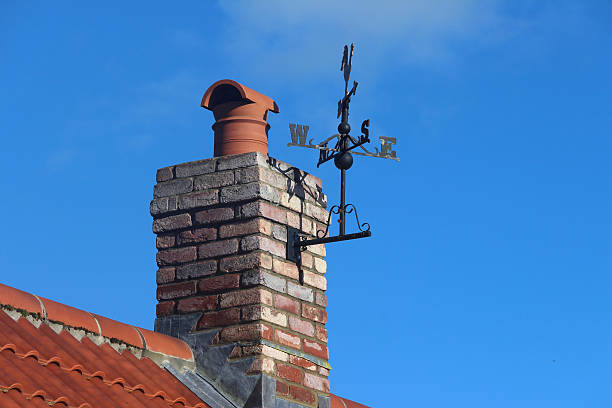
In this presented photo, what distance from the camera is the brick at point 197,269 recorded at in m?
6.84

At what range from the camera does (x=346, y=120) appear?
23.6ft

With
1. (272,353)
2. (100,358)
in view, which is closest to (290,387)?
(272,353)

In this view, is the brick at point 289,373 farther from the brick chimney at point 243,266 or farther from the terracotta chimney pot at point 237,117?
the terracotta chimney pot at point 237,117

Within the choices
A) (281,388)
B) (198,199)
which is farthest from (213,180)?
(281,388)

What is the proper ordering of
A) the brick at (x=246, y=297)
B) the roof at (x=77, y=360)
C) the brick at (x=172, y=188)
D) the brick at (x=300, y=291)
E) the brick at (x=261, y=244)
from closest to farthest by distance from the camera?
the roof at (x=77, y=360)
the brick at (x=246, y=297)
the brick at (x=261, y=244)
the brick at (x=300, y=291)
the brick at (x=172, y=188)

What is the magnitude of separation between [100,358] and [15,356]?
80cm

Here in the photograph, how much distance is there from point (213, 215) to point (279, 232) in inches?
18.5

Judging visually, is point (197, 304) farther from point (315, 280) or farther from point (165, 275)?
point (315, 280)

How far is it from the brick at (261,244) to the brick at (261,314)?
1.31 ft

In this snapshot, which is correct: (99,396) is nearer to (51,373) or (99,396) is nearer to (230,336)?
(51,373)

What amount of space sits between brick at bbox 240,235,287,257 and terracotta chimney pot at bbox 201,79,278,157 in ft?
2.42

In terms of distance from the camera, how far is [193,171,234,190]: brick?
6926 mm

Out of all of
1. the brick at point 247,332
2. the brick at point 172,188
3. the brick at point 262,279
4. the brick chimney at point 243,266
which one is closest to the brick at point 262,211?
the brick chimney at point 243,266

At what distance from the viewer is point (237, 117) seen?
7.24 m
